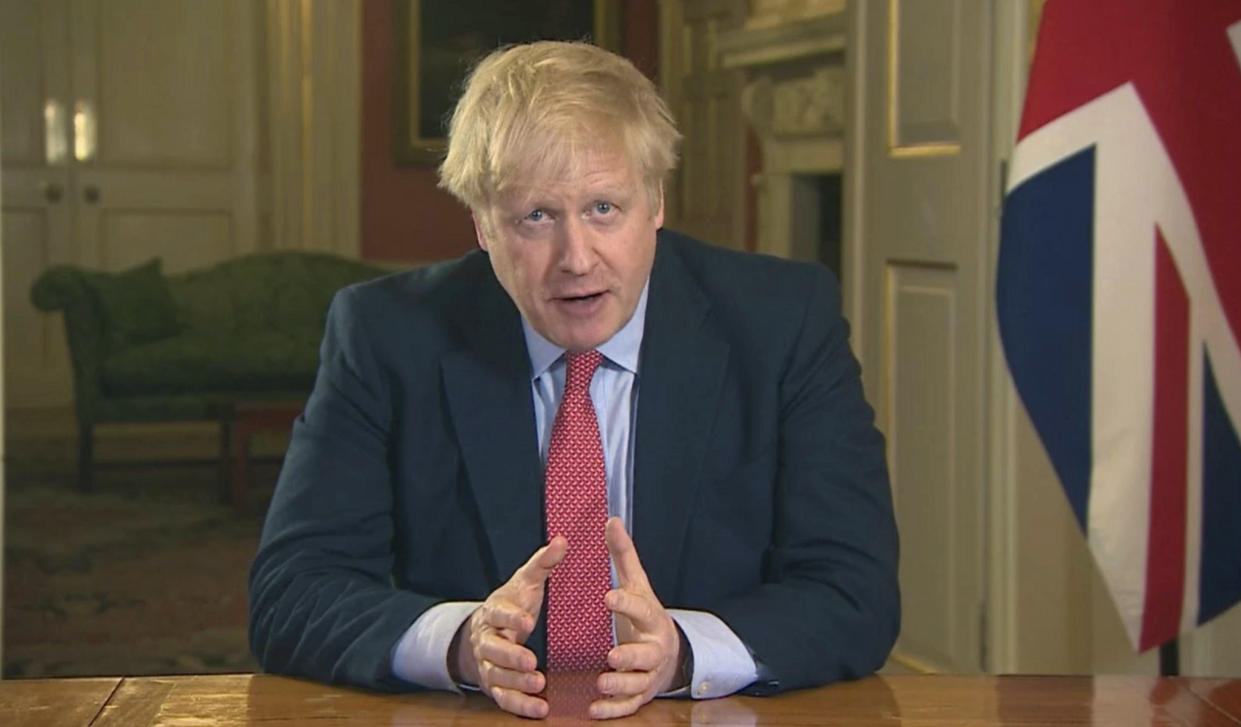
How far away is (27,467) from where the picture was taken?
7.36 m

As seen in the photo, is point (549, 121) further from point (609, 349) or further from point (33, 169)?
point (33, 169)

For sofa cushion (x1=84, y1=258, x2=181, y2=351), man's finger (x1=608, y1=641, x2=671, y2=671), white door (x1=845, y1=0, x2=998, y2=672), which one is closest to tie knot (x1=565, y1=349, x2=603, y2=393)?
man's finger (x1=608, y1=641, x2=671, y2=671)

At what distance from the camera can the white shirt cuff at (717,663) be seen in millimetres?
1402

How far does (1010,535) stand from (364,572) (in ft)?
6.32

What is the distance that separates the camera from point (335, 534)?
167 cm

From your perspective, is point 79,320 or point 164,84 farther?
point 164,84

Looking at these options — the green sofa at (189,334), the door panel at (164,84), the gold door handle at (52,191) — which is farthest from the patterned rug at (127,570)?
the door panel at (164,84)

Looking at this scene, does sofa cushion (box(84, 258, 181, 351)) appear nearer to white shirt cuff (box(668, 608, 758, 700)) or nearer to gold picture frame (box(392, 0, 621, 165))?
gold picture frame (box(392, 0, 621, 165))

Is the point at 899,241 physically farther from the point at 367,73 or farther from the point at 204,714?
the point at 367,73

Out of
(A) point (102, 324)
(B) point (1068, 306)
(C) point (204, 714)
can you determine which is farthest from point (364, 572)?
(A) point (102, 324)

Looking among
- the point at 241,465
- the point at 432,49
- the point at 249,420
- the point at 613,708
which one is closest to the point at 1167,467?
the point at 613,708

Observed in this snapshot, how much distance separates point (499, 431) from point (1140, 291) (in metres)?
1.15

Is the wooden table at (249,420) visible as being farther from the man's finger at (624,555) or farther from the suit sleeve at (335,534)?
the man's finger at (624,555)

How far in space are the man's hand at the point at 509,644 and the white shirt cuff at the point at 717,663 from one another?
0.14 metres
